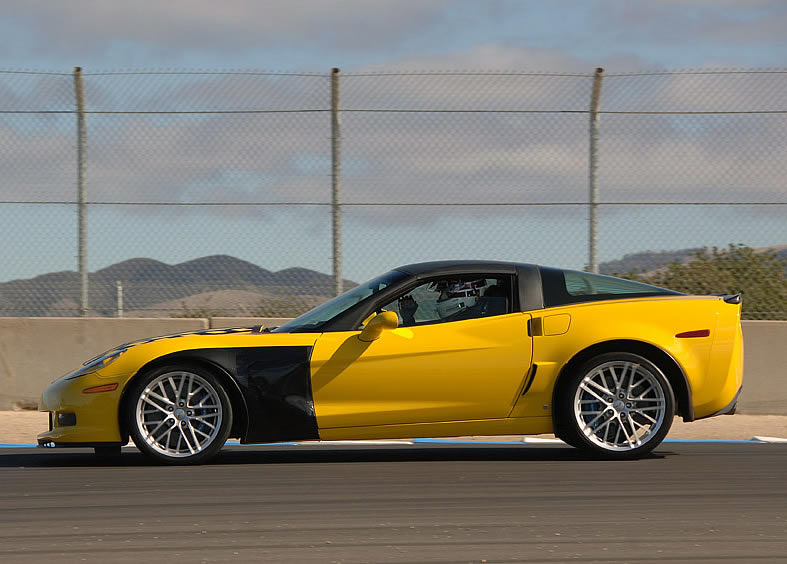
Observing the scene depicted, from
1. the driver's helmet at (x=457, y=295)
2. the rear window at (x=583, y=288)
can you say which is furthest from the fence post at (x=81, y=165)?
the rear window at (x=583, y=288)

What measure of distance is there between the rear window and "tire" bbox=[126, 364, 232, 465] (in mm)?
2301

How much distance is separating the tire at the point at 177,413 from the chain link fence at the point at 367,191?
3.88 meters

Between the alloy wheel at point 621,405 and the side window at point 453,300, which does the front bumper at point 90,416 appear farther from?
the alloy wheel at point 621,405

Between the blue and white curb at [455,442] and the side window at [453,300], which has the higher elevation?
the side window at [453,300]

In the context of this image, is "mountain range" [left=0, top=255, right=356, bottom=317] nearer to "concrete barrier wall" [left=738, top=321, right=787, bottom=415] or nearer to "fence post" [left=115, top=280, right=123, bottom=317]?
"fence post" [left=115, top=280, right=123, bottom=317]

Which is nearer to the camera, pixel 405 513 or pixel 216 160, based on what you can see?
pixel 405 513

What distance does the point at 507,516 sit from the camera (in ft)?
19.4

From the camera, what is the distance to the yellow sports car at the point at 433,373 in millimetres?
7527

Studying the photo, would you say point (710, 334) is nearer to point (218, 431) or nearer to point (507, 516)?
point (507, 516)

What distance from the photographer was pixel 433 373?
299 inches

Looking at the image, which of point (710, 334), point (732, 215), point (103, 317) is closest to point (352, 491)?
point (710, 334)

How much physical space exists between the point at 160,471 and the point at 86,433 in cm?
56

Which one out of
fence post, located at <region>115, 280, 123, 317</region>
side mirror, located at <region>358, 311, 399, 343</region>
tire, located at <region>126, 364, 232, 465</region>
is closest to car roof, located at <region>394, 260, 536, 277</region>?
side mirror, located at <region>358, 311, 399, 343</region>

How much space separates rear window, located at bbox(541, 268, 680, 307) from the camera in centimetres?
798
